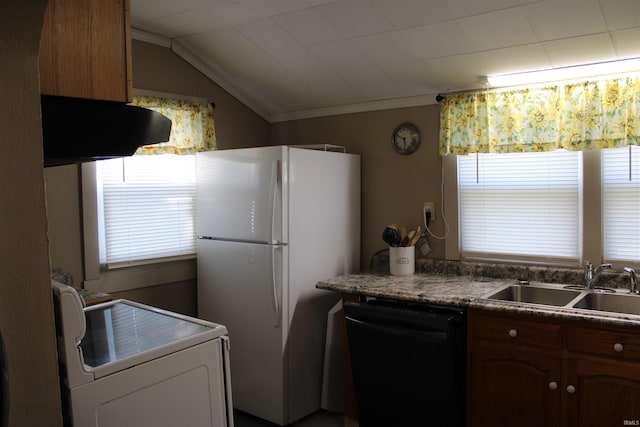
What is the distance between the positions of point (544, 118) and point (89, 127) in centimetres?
240

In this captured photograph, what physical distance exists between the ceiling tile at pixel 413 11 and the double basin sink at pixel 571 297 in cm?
141

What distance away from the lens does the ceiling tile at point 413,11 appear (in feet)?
8.28

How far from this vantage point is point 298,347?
3.13 meters

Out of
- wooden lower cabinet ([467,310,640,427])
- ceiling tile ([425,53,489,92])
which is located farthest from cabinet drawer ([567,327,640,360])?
ceiling tile ([425,53,489,92])

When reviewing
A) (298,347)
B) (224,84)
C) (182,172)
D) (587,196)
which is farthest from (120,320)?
(587,196)

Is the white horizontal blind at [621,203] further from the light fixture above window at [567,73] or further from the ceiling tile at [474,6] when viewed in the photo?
the ceiling tile at [474,6]

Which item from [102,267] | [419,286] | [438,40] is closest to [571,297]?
[419,286]

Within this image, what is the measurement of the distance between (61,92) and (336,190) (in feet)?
7.22

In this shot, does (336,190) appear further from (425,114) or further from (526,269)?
(526,269)

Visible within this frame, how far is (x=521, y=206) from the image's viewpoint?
3.07 metres

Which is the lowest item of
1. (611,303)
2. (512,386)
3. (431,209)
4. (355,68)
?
(512,386)

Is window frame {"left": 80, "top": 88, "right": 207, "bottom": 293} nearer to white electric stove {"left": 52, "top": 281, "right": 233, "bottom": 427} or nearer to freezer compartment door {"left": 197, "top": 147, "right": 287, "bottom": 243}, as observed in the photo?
freezer compartment door {"left": 197, "top": 147, "right": 287, "bottom": 243}

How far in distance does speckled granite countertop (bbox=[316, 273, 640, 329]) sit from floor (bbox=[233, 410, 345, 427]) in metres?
0.85

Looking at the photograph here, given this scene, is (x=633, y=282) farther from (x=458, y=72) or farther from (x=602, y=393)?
(x=458, y=72)
